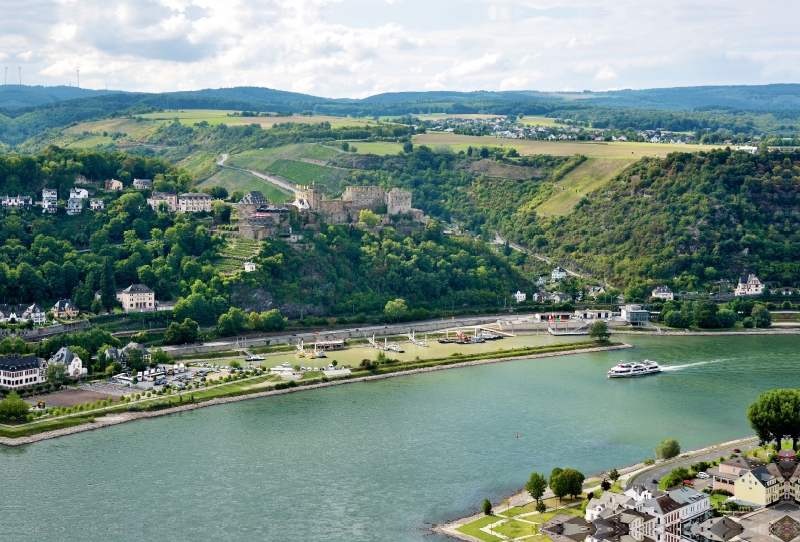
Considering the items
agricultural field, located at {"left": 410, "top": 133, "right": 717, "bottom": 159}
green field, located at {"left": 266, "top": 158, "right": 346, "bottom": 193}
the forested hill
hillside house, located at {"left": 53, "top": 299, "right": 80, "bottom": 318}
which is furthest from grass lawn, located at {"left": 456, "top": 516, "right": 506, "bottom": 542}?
agricultural field, located at {"left": 410, "top": 133, "right": 717, "bottom": 159}

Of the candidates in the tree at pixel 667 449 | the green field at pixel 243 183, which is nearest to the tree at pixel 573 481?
the tree at pixel 667 449

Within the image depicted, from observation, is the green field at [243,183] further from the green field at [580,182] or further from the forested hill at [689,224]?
the green field at [580,182]

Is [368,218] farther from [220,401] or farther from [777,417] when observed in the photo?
[777,417]

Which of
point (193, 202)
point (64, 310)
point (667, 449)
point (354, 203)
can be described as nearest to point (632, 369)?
point (667, 449)

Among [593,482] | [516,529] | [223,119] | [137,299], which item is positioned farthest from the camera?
[223,119]

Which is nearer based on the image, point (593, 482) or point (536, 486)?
point (536, 486)

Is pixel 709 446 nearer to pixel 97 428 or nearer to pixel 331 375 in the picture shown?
pixel 331 375

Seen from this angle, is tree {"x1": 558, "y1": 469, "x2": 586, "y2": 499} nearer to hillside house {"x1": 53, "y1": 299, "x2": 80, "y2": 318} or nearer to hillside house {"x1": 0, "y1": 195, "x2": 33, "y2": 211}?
hillside house {"x1": 53, "y1": 299, "x2": 80, "y2": 318}
